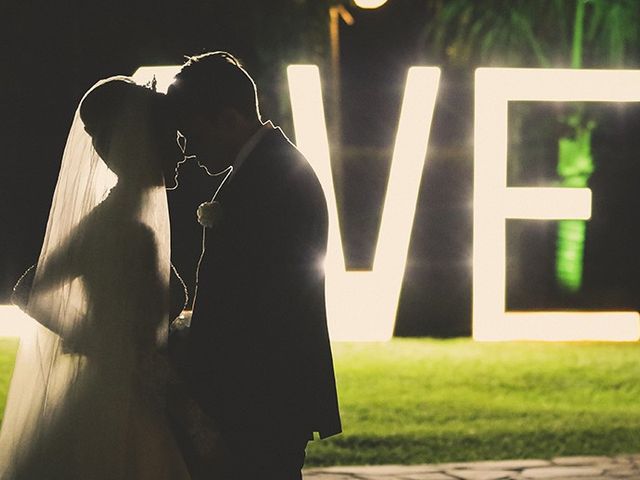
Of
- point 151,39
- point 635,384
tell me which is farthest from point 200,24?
point 635,384

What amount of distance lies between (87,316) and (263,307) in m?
0.63

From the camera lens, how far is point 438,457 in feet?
21.6

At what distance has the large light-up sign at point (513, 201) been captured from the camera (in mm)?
8266

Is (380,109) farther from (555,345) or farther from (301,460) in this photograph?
(301,460)

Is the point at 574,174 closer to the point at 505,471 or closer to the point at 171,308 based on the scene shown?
the point at 505,471

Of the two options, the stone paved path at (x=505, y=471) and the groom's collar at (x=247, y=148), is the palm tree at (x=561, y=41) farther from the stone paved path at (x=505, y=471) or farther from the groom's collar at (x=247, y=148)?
the groom's collar at (x=247, y=148)

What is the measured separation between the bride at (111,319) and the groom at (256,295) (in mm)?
287

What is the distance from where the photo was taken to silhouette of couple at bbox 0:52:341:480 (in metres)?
2.76

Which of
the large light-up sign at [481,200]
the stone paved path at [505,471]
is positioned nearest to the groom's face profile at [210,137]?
the stone paved path at [505,471]

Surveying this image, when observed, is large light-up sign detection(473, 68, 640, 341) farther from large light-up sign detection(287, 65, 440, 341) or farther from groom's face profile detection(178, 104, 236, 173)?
groom's face profile detection(178, 104, 236, 173)

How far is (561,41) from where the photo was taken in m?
11.4

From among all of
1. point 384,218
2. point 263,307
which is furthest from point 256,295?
point 384,218

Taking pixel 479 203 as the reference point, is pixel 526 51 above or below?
above

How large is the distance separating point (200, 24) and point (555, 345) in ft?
16.4
